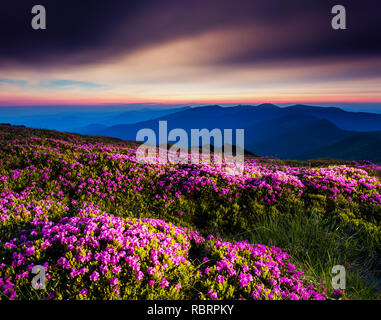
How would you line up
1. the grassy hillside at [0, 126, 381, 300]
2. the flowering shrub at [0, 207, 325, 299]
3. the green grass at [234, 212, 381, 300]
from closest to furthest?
the flowering shrub at [0, 207, 325, 299], the grassy hillside at [0, 126, 381, 300], the green grass at [234, 212, 381, 300]

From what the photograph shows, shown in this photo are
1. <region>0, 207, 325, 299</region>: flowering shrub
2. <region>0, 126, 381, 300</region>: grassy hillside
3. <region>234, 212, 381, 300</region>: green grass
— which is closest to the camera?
<region>0, 207, 325, 299</region>: flowering shrub

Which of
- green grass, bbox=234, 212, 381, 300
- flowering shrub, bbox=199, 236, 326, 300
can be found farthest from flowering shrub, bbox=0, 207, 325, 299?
green grass, bbox=234, 212, 381, 300

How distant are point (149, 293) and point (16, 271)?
263cm

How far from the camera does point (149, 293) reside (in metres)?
3.84

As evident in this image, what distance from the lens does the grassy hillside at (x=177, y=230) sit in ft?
13.4

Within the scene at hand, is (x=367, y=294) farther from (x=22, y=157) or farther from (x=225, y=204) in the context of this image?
(x=22, y=157)

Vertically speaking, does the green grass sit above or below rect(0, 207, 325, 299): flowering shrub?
below

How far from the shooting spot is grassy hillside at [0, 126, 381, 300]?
4.08 metres

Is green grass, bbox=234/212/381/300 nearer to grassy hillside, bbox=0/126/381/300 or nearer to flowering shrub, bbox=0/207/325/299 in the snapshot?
grassy hillside, bbox=0/126/381/300

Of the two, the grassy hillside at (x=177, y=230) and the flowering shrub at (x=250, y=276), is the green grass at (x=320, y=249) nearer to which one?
the grassy hillside at (x=177, y=230)

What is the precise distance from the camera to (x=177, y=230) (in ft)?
19.8

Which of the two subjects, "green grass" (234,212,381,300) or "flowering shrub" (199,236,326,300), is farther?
"green grass" (234,212,381,300)
